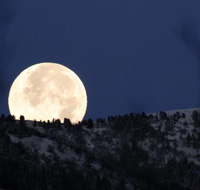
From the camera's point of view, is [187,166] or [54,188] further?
[187,166]

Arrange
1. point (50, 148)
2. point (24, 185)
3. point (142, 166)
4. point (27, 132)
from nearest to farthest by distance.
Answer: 1. point (24, 185)
2. point (50, 148)
3. point (27, 132)
4. point (142, 166)

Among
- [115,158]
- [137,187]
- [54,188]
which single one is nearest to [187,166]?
[115,158]

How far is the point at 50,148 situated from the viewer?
531ft

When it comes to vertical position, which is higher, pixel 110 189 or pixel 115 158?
pixel 115 158

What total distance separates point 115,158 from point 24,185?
248ft

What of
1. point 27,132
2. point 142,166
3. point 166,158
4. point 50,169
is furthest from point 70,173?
point 166,158

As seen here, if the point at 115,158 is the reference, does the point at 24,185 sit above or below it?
below

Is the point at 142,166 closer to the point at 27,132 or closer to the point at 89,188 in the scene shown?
Result: the point at 27,132

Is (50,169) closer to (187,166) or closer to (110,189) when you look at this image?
(110,189)

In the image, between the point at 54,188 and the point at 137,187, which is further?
the point at 137,187

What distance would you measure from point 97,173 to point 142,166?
1647 inches

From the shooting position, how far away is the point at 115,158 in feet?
639

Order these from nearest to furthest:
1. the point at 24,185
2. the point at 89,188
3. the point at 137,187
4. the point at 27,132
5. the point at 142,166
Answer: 1. the point at 24,185
2. the point at 89,188
3. the point at 137,187
4. the point at 27,132
5. the point at 142,166

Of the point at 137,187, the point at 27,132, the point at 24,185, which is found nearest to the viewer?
the point at 24,185
